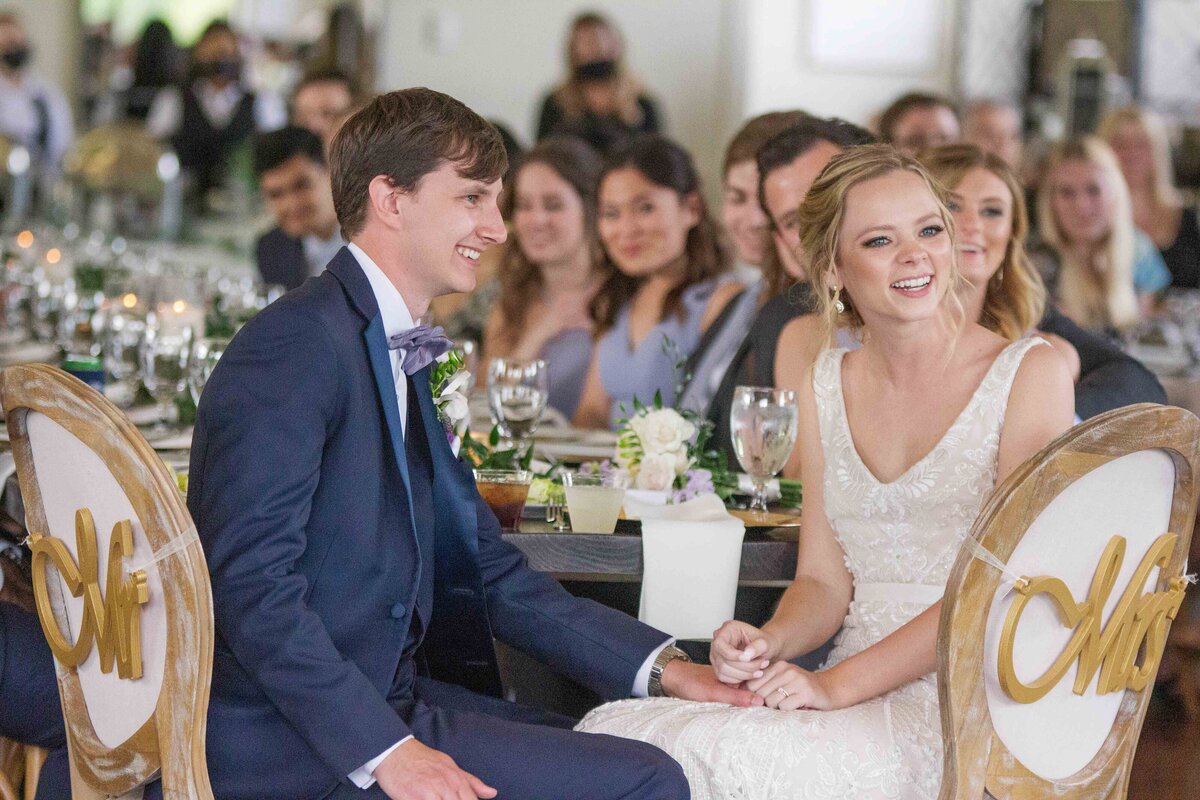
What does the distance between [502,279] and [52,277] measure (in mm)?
1331

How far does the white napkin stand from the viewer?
2.14m

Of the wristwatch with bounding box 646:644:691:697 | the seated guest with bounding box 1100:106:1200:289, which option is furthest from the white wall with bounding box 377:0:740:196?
the wristwatch with bounding box 646:644:691:697

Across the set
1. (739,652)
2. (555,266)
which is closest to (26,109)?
(555,266)

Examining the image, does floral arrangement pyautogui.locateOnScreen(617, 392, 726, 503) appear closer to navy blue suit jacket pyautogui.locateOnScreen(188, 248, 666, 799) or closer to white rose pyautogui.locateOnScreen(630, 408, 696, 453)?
white rose pyautogui.locateOnScreen(630, 408, 696, 453)

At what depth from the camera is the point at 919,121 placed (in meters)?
5.24

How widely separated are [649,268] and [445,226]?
239 centimetres

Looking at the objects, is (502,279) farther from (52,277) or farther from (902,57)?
(902,57)

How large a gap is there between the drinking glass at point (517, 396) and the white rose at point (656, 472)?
1.07 feet

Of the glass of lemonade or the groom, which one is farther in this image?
the glass of lemonade

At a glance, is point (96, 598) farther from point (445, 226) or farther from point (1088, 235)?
point (1088, 235)

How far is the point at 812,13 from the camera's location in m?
7.66

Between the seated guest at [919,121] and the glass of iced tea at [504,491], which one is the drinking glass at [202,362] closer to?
the glass of iced tea at [504,491]

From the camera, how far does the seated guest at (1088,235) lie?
17.0ft

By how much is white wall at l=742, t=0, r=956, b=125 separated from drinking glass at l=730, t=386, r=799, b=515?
5589 millimetres
